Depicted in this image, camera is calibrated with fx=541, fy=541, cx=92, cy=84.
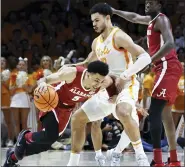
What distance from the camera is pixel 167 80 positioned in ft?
20.4

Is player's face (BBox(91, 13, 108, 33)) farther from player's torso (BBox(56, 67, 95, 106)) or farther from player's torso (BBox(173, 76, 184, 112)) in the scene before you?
player's torso (BBox(173, 76, 184, 112))

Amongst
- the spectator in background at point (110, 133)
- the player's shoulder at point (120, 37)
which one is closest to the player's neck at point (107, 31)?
the player's shoulder at point (120, 37)

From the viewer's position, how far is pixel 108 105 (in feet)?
20.3

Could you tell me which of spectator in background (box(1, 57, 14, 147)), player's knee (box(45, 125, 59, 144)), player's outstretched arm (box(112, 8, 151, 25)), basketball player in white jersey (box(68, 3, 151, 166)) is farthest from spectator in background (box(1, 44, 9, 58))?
player's knee (box(45, 125, 59, 144))

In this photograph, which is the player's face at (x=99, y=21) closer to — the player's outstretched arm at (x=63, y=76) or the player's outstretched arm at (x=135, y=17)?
the player's outstretched arm at (x=135, y=17)

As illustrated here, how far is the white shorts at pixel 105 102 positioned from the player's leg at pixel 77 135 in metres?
0.08

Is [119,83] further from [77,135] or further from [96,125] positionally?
[96,125]

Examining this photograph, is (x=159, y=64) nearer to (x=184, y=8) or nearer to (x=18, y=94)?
(x=18, y=94)

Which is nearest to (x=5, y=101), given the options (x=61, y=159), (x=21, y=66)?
(x=21, y=66)

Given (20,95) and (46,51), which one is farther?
(46,51)

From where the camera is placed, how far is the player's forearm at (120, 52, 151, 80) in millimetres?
5918

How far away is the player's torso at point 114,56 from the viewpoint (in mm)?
6238

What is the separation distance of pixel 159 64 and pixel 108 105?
2.57 ft

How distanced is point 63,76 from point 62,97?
407mm
